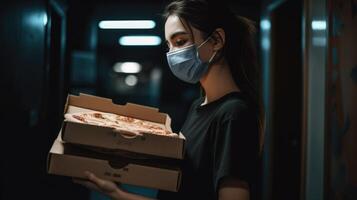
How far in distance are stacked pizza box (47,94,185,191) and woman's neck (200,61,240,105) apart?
0.24 m

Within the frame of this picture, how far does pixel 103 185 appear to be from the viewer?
1.08m

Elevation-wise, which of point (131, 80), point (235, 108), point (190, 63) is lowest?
point (235, 108)

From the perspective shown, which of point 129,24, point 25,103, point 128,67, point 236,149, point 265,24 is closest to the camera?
point 236,149

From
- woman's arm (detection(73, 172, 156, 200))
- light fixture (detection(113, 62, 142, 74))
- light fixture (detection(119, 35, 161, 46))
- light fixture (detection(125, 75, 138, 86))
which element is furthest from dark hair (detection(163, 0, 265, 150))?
light fixture (detection(113, 62, 142, 74))

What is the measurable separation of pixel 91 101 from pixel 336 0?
1.29 metres

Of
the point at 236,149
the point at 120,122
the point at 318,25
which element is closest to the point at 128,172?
the point at 120,122

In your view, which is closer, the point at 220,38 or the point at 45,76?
the point at 220,38

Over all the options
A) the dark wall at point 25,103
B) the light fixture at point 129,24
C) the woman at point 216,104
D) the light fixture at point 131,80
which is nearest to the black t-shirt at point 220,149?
the woman at point 216,104

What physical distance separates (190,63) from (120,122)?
0.30 meters

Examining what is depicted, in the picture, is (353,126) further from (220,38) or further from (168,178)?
(168,178)

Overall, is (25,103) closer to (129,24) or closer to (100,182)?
(100,182)

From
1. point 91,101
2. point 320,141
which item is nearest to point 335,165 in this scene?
point 320,141

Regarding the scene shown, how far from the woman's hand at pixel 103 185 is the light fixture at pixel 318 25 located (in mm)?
1593

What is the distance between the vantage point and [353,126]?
159cm
